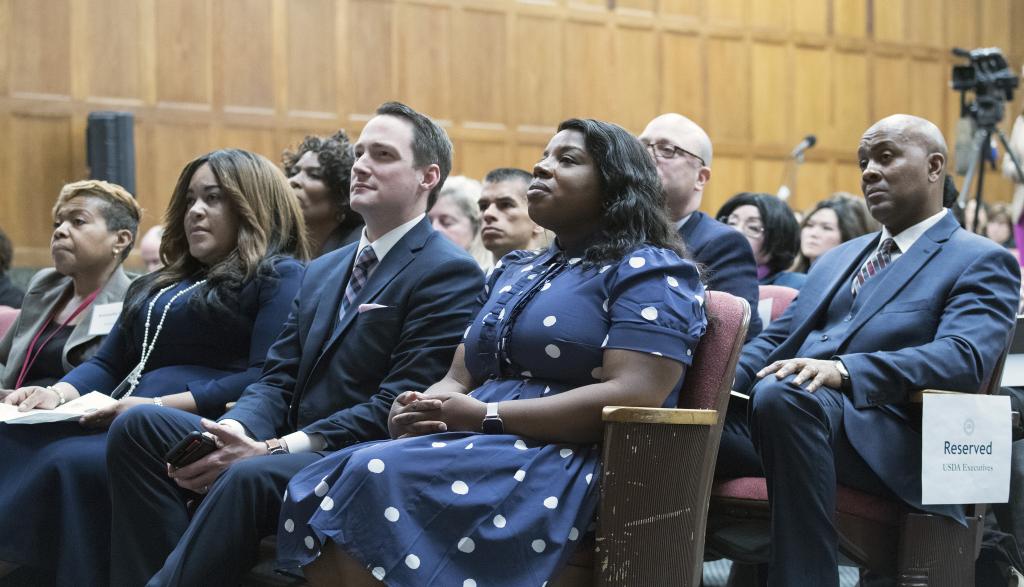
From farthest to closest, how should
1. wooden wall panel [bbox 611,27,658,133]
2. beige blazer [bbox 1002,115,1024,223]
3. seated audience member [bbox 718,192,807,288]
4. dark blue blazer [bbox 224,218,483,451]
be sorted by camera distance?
wooden wall panel [bbox 611,27,658,133] → beige blazer [bbox 1002,115,1024,223] → seated audience member [bbox 718,192,807,288] → dark blue blazer [bbox 224,218,483,451]

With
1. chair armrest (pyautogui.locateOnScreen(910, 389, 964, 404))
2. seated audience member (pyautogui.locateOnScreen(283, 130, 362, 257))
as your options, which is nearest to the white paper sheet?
seated audience member (pyautogui.locateOnScreen(283, 130, 362, 257))

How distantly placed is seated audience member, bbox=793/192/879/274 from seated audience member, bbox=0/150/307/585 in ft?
7.66

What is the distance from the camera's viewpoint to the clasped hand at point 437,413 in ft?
7.59

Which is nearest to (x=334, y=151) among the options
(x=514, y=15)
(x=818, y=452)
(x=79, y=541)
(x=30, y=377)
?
(x=30, y=377)

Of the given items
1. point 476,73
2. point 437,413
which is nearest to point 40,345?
point 437,413

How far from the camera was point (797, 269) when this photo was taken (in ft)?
16.9

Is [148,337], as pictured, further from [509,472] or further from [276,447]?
[509,472]

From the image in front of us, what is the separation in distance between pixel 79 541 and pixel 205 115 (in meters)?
Result: 5.72

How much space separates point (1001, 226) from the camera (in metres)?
7.63

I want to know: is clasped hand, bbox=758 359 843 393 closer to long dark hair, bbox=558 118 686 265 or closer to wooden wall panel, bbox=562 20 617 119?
long dark hair, bbox=558 118 686 265

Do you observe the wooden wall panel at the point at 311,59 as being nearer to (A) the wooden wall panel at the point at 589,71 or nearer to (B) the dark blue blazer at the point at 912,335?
(A) the wooden wall panel at the point at 589,71

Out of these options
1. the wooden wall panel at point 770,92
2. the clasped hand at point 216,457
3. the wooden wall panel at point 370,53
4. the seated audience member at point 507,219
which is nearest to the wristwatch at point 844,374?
the clasped hand at point 216,457

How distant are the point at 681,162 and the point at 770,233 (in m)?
1.05

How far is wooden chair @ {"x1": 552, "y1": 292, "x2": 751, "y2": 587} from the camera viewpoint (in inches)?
86.4
